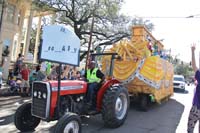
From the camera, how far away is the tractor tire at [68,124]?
5609mm

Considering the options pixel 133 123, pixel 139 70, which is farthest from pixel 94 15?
pixel 133 123

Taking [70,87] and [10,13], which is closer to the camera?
[70,87]

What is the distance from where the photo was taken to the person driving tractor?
7770 millimetres

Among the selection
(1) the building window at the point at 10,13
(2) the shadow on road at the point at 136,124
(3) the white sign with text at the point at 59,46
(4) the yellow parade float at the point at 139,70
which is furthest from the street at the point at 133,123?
(1) the building window at the point at 10,13

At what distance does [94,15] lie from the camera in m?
23.1

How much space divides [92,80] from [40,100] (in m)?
2.05

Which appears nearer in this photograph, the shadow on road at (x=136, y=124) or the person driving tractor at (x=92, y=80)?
the shadow on road at (x=136, y=124)

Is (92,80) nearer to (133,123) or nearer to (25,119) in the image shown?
(133,123)

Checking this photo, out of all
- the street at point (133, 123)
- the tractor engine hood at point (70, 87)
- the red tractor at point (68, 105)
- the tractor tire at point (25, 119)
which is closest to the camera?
the red tractor at point (68, 105)

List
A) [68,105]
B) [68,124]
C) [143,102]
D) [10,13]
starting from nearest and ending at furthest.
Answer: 1. [68,124]
2. [68,105]
3. [143,102]
4. [10,13]

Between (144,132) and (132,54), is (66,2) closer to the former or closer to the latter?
(132,54)

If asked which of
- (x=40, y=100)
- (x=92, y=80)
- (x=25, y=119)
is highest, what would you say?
(x=92, y=80)

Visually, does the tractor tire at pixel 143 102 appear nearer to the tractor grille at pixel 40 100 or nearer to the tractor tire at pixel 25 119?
the tractor tire at pixel 25 119

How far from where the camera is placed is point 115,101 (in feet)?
25.2
